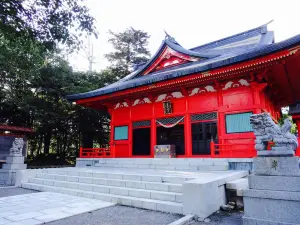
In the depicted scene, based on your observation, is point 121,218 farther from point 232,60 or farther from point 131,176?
point 232,60

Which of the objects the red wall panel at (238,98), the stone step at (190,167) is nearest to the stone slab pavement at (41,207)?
the stone step at (190,167)

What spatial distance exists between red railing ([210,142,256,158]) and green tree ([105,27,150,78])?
19.1 meters

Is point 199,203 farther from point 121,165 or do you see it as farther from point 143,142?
point 143,142

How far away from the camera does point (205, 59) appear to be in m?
12.9

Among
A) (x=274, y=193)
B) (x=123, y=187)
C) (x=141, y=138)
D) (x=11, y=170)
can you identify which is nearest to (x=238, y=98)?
(x=141, y=138)

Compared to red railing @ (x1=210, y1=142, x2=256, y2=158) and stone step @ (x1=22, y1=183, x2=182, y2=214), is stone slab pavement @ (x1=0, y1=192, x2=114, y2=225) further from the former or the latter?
red railing @ (x1=210, y1=142, x2=256, y2=158)

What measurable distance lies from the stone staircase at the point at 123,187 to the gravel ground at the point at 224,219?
707 mm

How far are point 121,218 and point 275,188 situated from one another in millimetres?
3118

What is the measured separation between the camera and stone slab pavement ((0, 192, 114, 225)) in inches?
179

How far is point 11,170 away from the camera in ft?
31.6

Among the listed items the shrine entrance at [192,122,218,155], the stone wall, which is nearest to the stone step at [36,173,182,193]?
the shrine entrance at [192,122,218,155]

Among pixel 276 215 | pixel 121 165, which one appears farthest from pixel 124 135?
pixel 276 215

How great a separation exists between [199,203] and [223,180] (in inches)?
46.9

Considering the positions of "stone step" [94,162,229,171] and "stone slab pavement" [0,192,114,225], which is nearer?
"stone slab pavement" [0,192,114,225]
